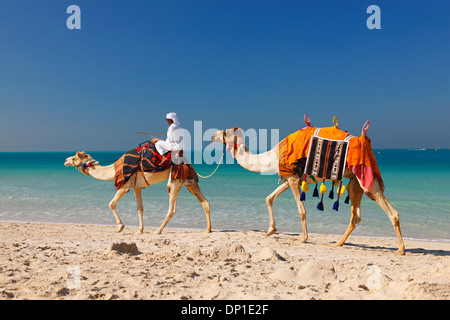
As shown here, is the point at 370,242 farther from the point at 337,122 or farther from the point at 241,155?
the point at 241,155

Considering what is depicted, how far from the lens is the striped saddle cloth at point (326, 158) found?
5473 mm

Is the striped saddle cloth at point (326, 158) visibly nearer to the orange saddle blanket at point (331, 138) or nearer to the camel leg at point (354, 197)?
the orange saddle blanket at point (331, 138)

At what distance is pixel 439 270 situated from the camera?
3635 millimetres

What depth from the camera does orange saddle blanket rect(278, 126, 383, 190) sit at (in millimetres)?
5348

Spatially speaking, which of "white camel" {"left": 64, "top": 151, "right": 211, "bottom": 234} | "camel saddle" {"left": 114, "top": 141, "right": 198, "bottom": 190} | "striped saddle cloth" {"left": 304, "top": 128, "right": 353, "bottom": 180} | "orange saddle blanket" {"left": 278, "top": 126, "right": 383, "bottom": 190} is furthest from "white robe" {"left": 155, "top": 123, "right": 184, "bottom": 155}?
"striped saddle cloth" {"left": 304, "top": 128, "right": 353, "bottom": 180}

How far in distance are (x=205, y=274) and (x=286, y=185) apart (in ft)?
10.2

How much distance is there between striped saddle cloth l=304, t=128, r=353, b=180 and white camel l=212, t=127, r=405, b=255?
348mm

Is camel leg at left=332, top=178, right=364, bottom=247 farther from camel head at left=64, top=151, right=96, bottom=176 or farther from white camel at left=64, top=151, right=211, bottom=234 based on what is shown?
camel head at left=64, top=151, right=96, bottom=176

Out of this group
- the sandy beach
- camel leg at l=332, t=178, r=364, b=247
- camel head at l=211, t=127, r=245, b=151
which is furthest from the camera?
camel head at l=211, t=127, r=245, b=151

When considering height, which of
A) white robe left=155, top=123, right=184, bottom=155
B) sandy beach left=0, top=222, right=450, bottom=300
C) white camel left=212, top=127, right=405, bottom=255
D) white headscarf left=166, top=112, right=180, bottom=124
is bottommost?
sandy beach left=0, top=222, right=450, bottom=300

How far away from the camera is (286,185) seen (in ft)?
20.5

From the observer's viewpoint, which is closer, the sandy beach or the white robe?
the sandy beach

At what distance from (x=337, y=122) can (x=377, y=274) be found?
11.0 feet
